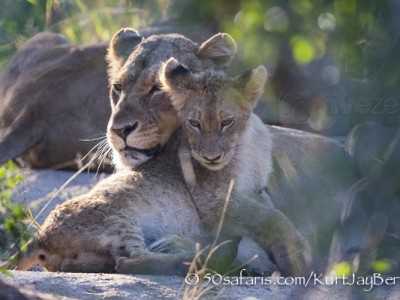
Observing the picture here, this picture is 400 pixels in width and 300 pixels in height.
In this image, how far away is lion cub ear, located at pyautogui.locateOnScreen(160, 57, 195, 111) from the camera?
5.39 metres

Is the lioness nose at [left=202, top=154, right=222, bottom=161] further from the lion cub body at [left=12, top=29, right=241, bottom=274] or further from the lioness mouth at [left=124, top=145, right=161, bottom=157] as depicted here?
the lioness mouth at [left=124, top=145, right=161, bottom=157]

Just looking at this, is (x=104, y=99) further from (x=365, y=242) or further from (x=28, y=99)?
(x=365, y=242)

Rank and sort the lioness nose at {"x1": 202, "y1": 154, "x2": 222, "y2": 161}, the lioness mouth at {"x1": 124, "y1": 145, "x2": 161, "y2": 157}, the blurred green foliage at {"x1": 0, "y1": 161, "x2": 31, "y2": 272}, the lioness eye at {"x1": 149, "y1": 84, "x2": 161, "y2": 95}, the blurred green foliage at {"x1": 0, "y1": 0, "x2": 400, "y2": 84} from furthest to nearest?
1. the lioness eye at {"x1": 149, "y1": 84, "x2": 161, "y2": 95}
2. the lioness mouth at {"x1": 124, "y1": 145, "x2": 161, "y2": 157}
3. the lioness nose at {"x1": 202, "y1": 154, "x2": 222, "y2": 161}
4. the blurred green foliage at {"x1": 0, "y1": 161, "x2": 31, "y2": 272}
5. the blurred green foliage at {"x1": 0, "y1": 0, "x2": 400, "y2": 84}

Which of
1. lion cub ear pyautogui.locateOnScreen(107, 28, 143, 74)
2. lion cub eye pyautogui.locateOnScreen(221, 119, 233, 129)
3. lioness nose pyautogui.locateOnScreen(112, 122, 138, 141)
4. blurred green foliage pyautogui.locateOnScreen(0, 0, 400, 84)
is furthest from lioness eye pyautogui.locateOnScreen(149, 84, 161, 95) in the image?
blurred green foliage pyautogui.locateOnScreen(0, 0, 400, 84)

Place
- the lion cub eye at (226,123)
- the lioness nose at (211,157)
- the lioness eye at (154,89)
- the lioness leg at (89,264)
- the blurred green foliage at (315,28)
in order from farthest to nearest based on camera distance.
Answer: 1. the lioness eye at (154,89)
2. the lion cub eye at (226,123)
3. the lioness nose at (211,157)
4. the lioness leg at (89,264)
5. the blurred green foliage at (315,28)

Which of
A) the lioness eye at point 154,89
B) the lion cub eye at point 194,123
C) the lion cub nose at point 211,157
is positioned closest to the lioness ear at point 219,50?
the lioness eye at point 154,89

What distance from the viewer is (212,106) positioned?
17.3 feet

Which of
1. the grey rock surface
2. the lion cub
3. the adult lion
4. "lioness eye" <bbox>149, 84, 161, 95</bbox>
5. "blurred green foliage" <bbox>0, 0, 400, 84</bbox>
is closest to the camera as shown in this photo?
"blurred green foliage" <bbox>0, 0, 400, 84</bbox>

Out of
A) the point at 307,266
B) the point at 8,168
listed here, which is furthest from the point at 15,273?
the point at 307,266

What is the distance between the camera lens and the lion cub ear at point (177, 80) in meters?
5.39

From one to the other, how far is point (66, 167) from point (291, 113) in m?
2.02

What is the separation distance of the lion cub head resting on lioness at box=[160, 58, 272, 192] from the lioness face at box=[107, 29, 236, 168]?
23 cm

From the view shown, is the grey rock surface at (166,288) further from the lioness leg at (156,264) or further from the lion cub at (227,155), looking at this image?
the lion cub at (227,155)

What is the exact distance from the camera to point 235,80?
543cm
